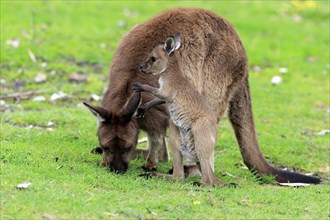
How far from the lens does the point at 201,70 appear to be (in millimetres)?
7766

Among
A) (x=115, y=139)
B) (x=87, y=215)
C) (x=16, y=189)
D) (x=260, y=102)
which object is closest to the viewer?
(x=87, y=215)

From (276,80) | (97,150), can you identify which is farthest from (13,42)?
(97,150)

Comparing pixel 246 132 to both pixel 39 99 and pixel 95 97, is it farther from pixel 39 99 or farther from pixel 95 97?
pixel 39 99

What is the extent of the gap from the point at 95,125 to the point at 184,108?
302 centimetres

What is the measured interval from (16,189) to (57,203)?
0.48 m

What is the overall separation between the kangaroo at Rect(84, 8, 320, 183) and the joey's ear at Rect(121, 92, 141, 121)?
0.51 ft

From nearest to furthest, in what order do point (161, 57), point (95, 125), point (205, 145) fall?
point (205, 145), point (161, 57), point (95, 125)

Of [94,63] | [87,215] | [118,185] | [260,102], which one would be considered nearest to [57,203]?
[87,215]

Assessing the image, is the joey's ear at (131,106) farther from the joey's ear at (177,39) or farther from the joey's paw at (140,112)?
the joey's ear at (177,39)

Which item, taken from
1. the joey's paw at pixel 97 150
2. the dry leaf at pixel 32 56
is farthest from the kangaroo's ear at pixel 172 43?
the dry leaf at pixel 32 56

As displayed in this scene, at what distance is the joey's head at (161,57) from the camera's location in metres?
7.23

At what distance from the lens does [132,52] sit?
778 centimetres

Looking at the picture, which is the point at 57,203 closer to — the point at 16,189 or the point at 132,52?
the point at 16,189

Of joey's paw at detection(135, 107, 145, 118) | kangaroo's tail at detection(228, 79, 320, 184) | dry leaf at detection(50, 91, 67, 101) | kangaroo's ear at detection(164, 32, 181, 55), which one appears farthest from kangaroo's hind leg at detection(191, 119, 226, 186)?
dry leaf at detection(50, 91, 67, 101)
